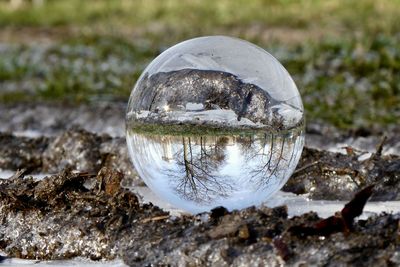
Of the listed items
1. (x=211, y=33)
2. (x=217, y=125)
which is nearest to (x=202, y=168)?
(x=217, y=125)

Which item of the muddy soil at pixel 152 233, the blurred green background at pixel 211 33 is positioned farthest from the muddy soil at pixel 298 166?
the blurred green background at pixel 211 33

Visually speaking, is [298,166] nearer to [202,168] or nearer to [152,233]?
[202,168]

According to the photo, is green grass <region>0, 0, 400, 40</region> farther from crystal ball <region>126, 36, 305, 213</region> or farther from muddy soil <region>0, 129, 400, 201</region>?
crystal ball <region>126, 36, 305, 213</region>

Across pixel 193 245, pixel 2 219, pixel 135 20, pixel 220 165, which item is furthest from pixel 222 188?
pixel 135 20

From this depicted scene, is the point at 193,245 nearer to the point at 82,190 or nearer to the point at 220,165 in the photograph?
the point at 220,165

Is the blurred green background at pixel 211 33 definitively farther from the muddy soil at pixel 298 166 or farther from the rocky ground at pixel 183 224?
the rocky ground at pixel 183 224
